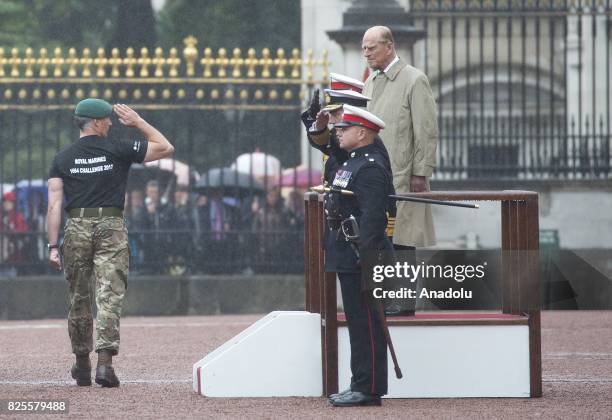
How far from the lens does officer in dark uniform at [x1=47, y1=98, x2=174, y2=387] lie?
970 cm

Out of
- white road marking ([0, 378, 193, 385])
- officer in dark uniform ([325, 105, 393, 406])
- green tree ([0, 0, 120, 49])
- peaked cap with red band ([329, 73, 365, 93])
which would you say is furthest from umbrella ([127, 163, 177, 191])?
green tree ([0, 0, 120, 49])

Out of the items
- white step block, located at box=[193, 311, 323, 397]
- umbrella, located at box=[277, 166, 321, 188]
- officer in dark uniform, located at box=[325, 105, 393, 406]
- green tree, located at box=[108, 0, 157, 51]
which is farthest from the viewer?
green tree, located at box=[108, 0, 157, 51]

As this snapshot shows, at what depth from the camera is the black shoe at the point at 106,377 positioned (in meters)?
9.53

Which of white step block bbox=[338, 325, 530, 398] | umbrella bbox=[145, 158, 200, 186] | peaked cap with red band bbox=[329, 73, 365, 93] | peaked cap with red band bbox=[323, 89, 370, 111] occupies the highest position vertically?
peaked cap with red band bbox=[329, 73, 365, 93]

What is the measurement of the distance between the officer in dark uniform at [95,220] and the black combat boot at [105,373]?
→ 1.0 inches

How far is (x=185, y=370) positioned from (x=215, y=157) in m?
5.96

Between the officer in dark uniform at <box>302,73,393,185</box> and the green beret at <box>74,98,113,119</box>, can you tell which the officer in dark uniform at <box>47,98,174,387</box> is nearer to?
the green beret at <box>74,98,113,119</box>

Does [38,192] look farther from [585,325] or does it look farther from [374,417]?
[374,417]

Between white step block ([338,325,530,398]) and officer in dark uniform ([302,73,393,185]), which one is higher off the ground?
officer in dark uniform ([302,73,393,185])

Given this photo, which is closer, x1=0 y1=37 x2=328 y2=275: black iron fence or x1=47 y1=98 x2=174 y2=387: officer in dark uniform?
x1=47 y1=98 x2=174 y2=387: officer in dark uniform

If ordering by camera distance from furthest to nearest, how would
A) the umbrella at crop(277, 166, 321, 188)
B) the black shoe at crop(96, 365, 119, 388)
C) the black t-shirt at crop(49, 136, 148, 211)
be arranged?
1. the umbrella at crop(277, 166, 321, 188)
2. the black t-shirt at crop(49, 136, 148, 211)
3. the black shoe at crop(96, 365, 119, 388)

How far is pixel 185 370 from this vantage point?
10.5 meters

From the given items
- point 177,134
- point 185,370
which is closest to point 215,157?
point 177,134

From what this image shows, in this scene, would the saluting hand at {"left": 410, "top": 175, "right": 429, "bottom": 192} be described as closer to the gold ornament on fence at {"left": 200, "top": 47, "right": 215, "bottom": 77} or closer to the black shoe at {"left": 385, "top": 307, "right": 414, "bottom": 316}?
the black shoe at {"left": 385, "top": 307, "right": 414, "bottom": 316}
